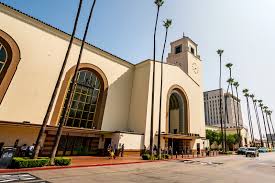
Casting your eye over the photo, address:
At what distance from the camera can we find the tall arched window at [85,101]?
24.2 metres

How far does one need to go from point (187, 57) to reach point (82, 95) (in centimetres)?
2815

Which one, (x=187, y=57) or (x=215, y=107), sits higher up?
(x=215, y=107)

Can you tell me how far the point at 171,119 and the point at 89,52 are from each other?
21.6 meters

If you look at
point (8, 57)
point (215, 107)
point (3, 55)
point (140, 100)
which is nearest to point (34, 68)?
point (8, 57)

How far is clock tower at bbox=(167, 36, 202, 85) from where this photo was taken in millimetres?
43441

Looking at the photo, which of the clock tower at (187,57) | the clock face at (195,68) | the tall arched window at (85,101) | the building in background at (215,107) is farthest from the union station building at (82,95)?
the building in background at (215,107)

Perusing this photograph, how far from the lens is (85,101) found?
25.5 meters

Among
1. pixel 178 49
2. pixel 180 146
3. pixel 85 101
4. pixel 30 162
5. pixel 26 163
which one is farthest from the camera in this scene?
pixel 178 49

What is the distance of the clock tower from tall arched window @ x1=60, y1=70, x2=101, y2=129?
24.4 metres

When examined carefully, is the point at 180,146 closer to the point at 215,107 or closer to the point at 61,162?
the point at 61,162

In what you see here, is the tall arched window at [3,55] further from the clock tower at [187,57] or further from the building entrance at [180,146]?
the clock tower at [187,57]

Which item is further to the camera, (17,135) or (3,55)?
(3,55)

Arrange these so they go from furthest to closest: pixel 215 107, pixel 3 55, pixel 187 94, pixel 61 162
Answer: pixel 215 107, pixel 187 94, pixel 3 55, pixel 61 162

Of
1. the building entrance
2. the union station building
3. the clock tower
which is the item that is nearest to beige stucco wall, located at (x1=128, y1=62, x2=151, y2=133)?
the union station building
